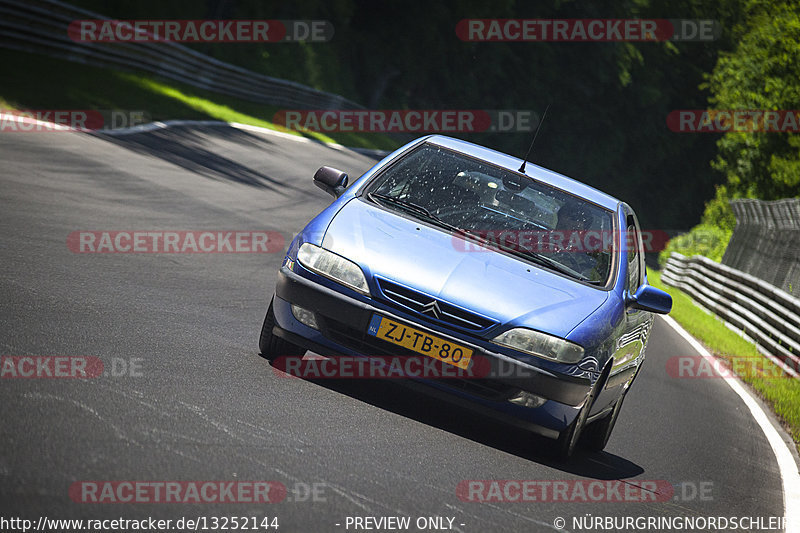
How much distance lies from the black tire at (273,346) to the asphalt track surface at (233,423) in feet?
0.54

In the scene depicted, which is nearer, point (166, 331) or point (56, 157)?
point (166, 331)

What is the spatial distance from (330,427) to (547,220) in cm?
235

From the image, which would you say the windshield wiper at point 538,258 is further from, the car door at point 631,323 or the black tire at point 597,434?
the black tire at point 597,434

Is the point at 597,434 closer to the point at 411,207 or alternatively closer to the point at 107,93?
the point at 411,207

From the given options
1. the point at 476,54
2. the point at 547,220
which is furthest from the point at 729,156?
the point at 547,220

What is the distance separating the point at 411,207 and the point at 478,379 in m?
1.47

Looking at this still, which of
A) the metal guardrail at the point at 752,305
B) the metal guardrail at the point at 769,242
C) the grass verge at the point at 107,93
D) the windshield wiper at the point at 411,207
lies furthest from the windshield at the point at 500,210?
the metal guardrail at the point at 769,242

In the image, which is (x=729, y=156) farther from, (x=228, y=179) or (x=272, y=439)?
(x=272, y=439)

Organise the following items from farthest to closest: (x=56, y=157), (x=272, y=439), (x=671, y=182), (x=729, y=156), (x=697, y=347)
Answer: (x=671, y=182) → (x=729, y=156) → (x=697, y=347) → (x=56, y=157) → (x=272, y=439)

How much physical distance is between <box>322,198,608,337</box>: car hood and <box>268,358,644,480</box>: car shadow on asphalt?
598 mm

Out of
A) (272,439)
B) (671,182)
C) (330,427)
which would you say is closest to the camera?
(272,439)

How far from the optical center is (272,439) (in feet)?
17.9

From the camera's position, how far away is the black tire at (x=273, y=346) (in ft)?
23.3

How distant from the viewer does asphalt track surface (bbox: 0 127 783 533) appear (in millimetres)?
4645
